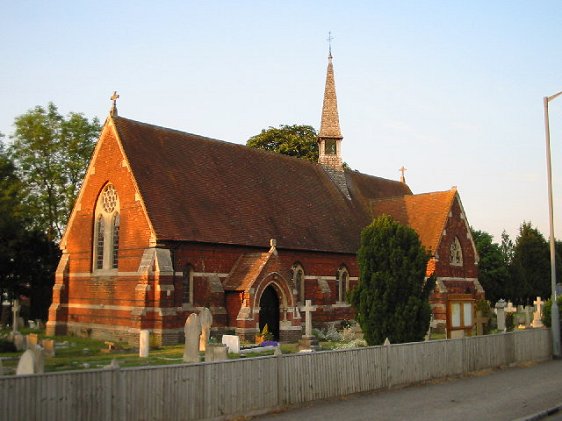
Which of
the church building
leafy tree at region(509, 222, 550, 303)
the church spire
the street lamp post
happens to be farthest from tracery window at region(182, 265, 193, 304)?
leafy tree at region(509, 222, 550, 303)

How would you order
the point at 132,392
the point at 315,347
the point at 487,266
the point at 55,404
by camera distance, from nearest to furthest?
the point at 55,404
the point at 132,392
the point at 315,347
the point at 487,266

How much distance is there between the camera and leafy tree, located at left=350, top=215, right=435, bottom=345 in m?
20.8

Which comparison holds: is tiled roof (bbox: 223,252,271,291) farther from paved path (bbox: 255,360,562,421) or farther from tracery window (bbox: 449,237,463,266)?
tracery window (bbox: 449,237,463,266)

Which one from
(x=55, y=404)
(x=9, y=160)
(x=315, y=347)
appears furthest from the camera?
(x=9, y=160)

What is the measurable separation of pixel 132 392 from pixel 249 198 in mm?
22385

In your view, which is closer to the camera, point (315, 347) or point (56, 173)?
point (315, 347)

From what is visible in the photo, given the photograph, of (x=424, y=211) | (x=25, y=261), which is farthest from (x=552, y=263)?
(x=25, y=261)

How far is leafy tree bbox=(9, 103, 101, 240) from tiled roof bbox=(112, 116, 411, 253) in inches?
729

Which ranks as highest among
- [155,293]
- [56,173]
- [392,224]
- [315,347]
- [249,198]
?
[56,173]

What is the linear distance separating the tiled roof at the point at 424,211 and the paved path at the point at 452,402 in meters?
19.9

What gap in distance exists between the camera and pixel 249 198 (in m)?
33.1

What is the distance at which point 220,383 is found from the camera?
40.4 ft

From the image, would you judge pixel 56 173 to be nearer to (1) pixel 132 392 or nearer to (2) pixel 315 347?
(2) pixel 315 347

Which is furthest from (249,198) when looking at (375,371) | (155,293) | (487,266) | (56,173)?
(487,266)
